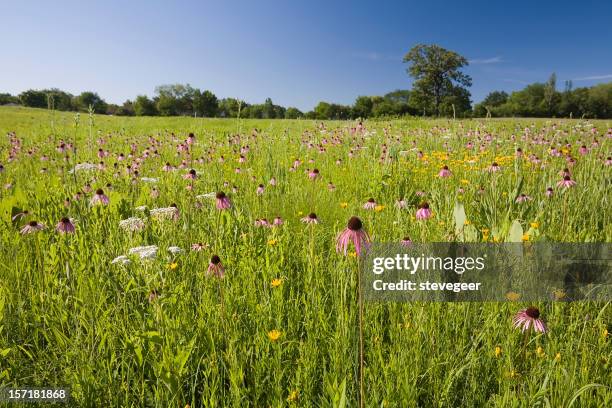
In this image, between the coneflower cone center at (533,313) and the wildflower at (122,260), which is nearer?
the coneflower cone center at (533,313)

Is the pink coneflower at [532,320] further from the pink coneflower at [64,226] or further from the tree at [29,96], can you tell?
the tree at [29,96]

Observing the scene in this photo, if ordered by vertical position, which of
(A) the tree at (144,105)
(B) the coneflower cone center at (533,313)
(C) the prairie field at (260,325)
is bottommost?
(C) the prairie field at (260,325)

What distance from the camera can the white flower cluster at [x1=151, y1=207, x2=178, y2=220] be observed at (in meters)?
2.85

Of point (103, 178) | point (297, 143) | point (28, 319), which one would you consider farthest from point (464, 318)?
point (297, 143)

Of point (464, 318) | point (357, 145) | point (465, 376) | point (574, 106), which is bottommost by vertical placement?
point (465, 376)

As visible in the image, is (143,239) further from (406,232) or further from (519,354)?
(519,354)

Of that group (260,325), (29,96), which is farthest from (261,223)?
(29,96)

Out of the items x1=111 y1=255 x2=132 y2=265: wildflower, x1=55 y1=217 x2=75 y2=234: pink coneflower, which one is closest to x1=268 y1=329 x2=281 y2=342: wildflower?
x1=111 y1=255 x2=132 y2=265: wildflower

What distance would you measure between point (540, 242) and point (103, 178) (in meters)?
4.70

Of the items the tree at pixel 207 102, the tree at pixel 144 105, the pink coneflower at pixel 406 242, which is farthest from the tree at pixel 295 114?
the tree at pixel 144 105

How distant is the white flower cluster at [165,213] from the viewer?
9.34ft

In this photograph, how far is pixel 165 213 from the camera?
289 centimetres

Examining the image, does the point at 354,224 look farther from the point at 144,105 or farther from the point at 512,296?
the point at 144,105

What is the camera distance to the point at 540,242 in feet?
8.24
